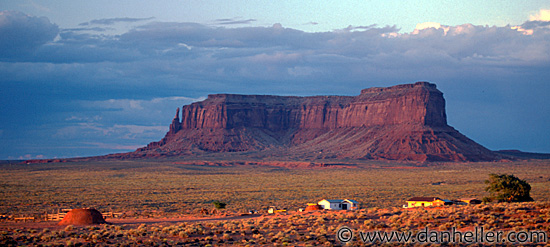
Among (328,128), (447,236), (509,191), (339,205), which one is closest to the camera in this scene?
(447,236)

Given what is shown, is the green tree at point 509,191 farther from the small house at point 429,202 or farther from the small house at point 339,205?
the small house at point 339,205

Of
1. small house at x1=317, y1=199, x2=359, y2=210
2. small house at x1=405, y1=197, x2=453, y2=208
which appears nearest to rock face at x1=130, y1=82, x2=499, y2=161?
small house at x1=405, y1=197, x2=453, y2=208

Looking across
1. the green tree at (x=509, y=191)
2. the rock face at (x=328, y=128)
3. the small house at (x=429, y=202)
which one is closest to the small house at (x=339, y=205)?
the small house at (x=429, y=202)

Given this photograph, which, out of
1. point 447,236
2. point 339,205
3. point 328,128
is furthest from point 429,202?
point 328,128

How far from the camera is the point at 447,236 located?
22.1 meters

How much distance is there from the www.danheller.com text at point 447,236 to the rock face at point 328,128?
103 metres

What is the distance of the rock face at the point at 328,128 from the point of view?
430 feet

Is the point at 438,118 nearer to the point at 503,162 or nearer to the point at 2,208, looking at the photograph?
the point at 503,162

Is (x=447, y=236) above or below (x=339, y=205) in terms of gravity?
above

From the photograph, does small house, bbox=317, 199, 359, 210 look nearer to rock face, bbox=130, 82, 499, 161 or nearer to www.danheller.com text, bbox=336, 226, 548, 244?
www.danheller.com text, bbox=336, 226, 548, 244

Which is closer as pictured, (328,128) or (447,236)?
(447,236)

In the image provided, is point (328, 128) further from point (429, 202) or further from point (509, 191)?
point (429, 202)

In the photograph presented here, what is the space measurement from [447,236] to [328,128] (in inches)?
5872

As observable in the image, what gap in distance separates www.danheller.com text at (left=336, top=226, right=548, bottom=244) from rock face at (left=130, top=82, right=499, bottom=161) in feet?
337
